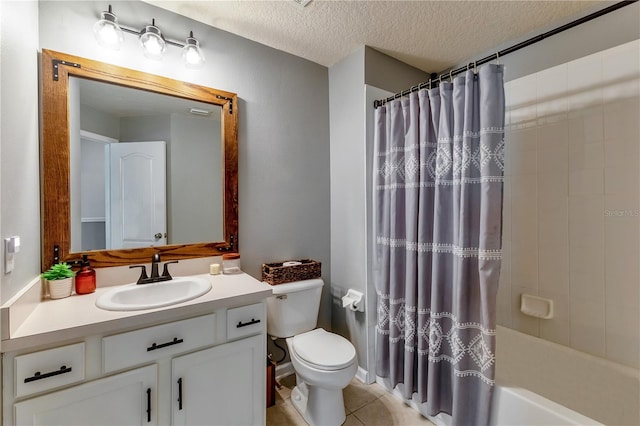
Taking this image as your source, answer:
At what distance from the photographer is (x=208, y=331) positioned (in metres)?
1.25

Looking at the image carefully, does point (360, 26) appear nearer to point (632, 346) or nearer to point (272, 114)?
point (272, 114)

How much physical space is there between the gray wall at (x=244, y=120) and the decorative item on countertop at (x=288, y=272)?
3.8 inches

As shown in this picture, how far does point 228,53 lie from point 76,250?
1481mm

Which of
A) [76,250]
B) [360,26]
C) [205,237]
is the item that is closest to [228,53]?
[360,26]

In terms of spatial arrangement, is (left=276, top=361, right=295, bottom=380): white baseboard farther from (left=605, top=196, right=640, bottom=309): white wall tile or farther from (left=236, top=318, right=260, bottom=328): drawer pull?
(left=605, top=196, right=640, bottom=309): white wall tile

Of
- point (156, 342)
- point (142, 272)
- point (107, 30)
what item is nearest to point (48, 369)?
point (156, 342)

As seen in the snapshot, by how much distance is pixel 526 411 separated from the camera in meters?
1.22

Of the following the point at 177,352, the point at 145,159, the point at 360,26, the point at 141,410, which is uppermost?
the point at 360,26

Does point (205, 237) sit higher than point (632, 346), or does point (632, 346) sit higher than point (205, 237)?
point (205, 237)

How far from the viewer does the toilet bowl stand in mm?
1486

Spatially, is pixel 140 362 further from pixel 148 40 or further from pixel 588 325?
pixel 588 325

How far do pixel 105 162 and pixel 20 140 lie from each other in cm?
39

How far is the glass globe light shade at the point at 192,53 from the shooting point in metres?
1.61

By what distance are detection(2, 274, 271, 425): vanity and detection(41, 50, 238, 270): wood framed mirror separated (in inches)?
9.5
